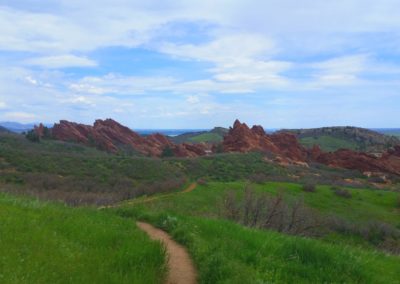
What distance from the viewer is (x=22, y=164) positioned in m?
53.5

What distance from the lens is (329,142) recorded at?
167m

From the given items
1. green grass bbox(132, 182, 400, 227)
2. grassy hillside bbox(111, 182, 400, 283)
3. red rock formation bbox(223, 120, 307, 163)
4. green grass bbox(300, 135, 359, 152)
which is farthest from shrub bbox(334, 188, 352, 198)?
green grass bbox(300, 135, 359, 152)

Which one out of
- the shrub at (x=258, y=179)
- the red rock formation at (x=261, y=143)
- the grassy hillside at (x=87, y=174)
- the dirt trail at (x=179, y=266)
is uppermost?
the red rock formation at (x=261, y=143)

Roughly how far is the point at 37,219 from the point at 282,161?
87.7 meters

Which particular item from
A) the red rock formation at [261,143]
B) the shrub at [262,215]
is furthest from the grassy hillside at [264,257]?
the red rock formation at [261,143]

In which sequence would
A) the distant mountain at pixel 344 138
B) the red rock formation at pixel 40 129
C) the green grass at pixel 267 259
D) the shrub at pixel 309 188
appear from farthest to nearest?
the distant mountain at pixel 344 138, the red rock formation at pixel 40 129, the shrub at pixel 309 188, the green grass at pixel 267 259

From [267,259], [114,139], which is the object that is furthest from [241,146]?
[267,259]

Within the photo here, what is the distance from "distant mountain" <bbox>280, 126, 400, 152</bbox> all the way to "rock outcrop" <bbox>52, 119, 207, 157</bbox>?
2262 inches

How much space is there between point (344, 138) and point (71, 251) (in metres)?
173

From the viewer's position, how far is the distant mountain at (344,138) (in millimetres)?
155125

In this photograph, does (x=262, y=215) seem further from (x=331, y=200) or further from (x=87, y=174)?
(x=87, y=174)

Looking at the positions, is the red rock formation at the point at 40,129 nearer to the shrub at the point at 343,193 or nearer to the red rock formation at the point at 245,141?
the red rock formation at the point at 245,141

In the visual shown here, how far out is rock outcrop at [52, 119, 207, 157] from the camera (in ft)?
333

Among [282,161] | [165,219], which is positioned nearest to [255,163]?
[282,161]
